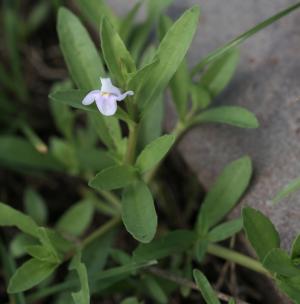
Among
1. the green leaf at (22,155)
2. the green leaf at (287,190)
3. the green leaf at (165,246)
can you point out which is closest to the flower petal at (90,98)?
the green leaf at (165,246)

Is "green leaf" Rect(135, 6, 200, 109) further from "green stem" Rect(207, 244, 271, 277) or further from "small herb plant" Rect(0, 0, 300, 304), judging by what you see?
"green stem" Rect(207, 244, 271, 277)

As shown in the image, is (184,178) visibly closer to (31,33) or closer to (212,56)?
(212,56)

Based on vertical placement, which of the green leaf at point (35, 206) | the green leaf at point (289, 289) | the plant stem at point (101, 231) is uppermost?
the green leaf at point (35, 206)

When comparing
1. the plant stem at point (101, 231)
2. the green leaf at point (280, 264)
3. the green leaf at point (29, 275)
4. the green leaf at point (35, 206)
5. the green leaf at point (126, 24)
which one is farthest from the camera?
the green leaf at point (35, 206)

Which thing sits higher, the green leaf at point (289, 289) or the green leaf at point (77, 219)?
the green leaf at point (77, 219)

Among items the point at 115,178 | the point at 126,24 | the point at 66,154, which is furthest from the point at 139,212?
the point at 126,24

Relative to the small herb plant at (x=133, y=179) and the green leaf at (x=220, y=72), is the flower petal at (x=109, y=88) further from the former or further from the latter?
the green leaf at (x=220, y=72)

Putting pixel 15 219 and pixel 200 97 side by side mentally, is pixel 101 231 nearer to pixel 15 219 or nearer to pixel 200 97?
pixel 15 219

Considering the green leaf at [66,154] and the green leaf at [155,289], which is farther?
the green leaf at [66,154]

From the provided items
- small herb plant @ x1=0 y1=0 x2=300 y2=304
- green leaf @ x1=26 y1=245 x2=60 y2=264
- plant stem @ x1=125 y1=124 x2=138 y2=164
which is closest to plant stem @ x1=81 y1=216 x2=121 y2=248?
small herb plant @ x1=0 y1=0 x2=300 y2=304
